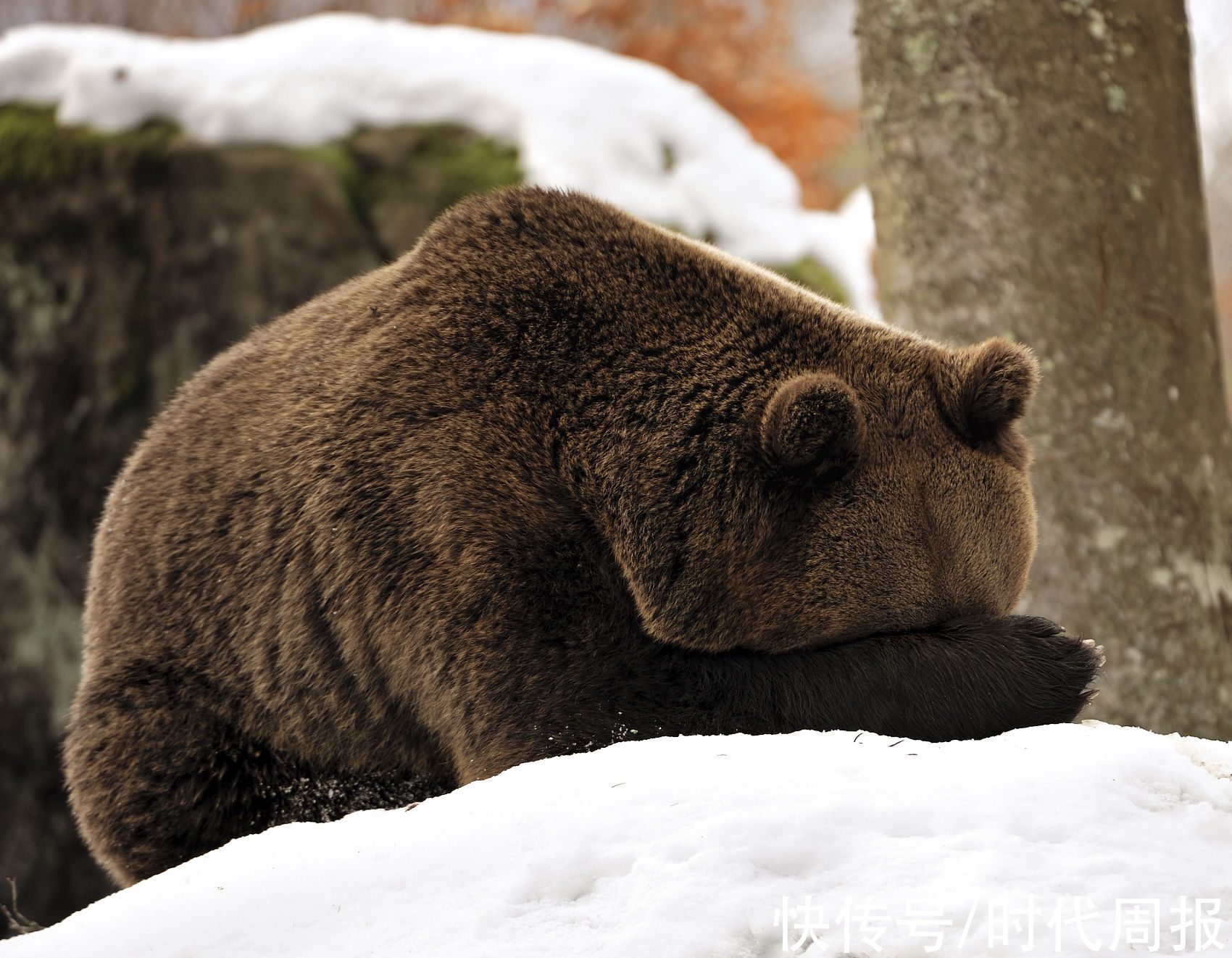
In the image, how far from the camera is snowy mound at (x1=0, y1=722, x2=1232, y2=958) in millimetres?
1849

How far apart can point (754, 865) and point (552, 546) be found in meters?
1.43

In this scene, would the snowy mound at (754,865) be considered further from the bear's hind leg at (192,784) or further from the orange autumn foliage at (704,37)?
the orange autumn foliage at (704,37)

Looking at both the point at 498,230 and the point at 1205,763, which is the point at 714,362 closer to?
the point at 498,230

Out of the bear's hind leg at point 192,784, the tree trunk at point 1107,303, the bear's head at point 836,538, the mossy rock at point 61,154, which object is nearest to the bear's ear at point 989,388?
the bear's head at point 836,538

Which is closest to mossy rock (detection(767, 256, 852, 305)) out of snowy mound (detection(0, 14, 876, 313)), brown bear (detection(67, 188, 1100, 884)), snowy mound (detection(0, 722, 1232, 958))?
snowy mound (detection(0, 14, 876, 313))

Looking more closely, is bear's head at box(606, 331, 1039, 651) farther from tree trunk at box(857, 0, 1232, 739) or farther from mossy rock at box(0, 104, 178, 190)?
mossy rock at box(0, 104, 178, 190)

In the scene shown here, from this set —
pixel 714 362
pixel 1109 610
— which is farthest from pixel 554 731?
pixel 1109 610

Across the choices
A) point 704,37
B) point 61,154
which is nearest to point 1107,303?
point 61,154

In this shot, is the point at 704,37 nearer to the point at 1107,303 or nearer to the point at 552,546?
the point at 1107,303

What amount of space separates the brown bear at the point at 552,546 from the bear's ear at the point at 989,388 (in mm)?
10

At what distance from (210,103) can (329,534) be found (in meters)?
5.63

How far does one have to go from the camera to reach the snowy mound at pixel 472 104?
8.16m

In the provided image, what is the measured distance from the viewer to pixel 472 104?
830 centimetres

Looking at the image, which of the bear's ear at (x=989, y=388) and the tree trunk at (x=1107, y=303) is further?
the tree trunk at (x=1107, y=303)
